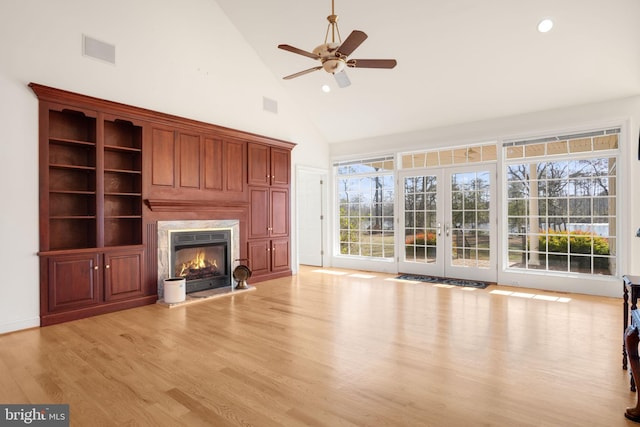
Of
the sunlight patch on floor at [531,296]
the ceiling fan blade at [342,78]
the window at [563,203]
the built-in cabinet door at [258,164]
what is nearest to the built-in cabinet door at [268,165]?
the built-in cabinet door at [258,164]

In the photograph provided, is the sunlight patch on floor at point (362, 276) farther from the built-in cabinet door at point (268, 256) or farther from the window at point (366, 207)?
the built-in cabinet door at point (268, 256)

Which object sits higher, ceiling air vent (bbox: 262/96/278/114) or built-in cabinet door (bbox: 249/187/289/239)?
ceiling air vent (bbox: 262/96/278/114)

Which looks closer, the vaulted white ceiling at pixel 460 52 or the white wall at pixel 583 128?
the vaulted white ceiling at pixel 460 52

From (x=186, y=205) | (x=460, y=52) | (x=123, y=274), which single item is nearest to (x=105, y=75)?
(x=186, y=205)

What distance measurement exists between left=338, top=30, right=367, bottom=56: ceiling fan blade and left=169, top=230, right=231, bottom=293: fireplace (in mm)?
3522

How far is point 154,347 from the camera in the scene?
332 cm

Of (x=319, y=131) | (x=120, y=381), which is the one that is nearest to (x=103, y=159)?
(x=120, y=381)

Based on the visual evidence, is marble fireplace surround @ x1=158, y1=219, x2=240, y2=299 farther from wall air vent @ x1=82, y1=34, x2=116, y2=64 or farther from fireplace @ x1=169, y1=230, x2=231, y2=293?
wall air vent @ x1=82, y1=34, x2=116, y2=64

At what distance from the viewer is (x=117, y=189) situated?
4.91 m

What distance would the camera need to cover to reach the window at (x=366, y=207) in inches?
296

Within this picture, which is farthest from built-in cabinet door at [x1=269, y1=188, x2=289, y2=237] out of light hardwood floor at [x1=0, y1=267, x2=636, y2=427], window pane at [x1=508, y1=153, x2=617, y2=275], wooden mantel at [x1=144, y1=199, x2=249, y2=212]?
window pane at [x1=508, y1=153, x2=617, y2=275]

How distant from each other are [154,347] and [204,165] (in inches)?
120

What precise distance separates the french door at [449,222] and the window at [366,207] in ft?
1.14

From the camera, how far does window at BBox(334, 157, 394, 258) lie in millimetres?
7512
